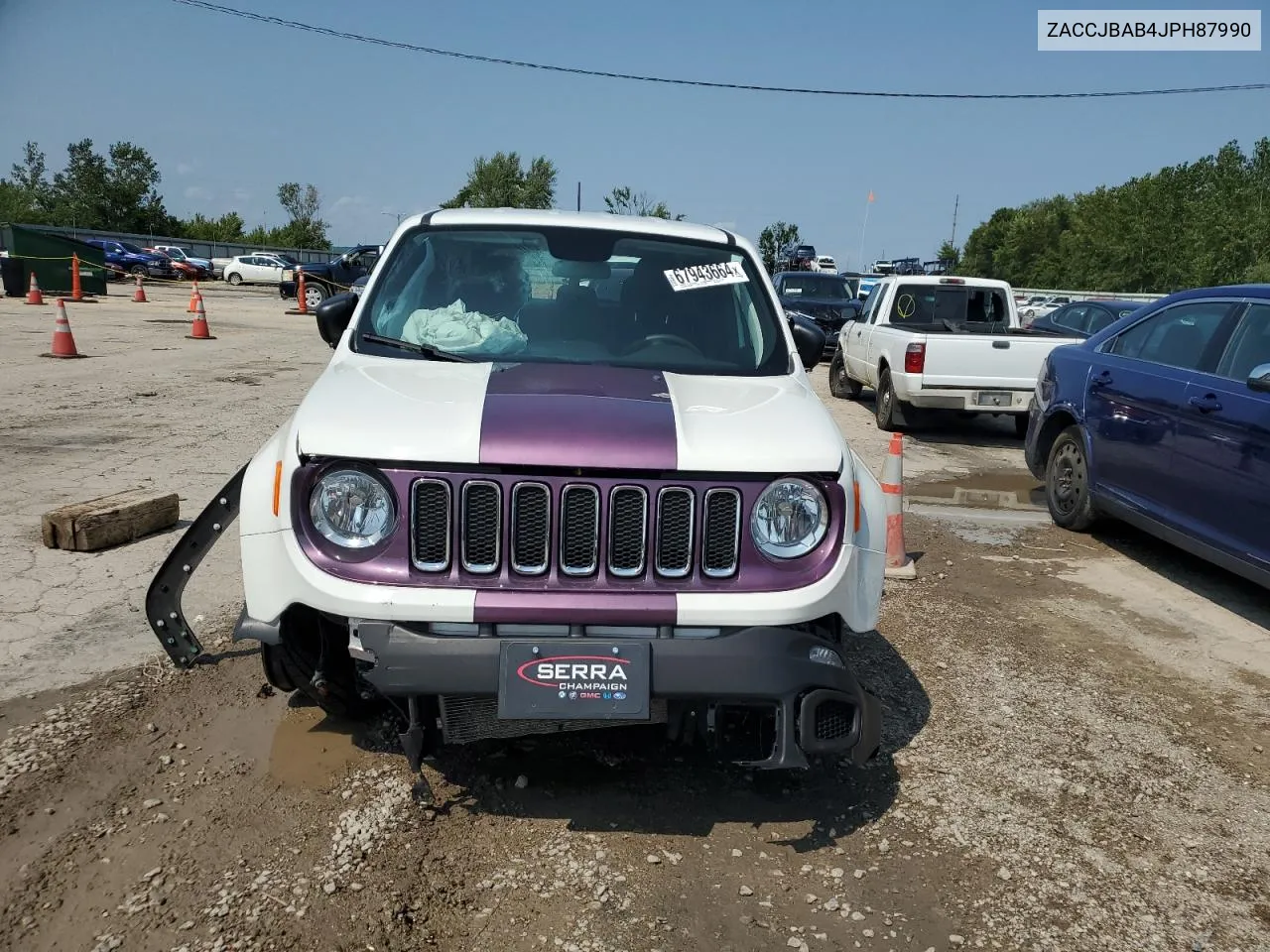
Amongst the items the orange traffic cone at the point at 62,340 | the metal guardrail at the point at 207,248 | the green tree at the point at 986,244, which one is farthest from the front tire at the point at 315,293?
the green tree at the point at 986,244

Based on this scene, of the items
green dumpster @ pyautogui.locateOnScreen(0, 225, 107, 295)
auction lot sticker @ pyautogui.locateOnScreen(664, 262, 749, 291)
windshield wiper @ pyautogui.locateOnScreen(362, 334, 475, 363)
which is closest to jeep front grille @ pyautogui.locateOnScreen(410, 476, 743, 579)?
windshield wiper @ pyautogui.locateOnScreen(362, 334, 475, 363)

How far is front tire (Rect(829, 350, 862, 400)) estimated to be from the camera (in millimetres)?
14234

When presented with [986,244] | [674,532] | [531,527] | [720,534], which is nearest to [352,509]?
[531,527]

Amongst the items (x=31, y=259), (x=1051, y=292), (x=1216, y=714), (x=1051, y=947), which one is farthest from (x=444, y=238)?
(x=1051, y=292)

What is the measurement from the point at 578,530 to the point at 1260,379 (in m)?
3.93

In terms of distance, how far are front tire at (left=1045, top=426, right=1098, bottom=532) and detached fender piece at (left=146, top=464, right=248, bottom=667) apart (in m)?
5.50

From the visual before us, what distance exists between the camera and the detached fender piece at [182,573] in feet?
11.6

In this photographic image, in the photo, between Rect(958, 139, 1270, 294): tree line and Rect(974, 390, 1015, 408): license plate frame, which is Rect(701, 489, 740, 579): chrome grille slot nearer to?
Rect(974, 390, 1015, 408): license plate frame

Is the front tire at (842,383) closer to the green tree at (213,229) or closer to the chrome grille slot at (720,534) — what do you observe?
the chrome grille slot at (720,534)

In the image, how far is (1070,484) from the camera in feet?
23.2

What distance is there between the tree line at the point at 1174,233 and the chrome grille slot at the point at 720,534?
5016 centimetres

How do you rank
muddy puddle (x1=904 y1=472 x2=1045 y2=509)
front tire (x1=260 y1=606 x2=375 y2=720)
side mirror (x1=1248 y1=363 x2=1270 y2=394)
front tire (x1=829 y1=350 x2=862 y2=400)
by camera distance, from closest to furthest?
front tire (x1=260 y1=606 x2=375 y2=720)
side mirror (x1=1248 y1=363 x2=1270 y2=394)
muddy puddle (x1=904 y1=472 x2=1045 y2=509)
front tire (x1=829 y1=350 x2=862 y2=400)

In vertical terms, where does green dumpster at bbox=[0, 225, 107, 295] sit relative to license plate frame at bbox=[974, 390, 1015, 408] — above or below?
above

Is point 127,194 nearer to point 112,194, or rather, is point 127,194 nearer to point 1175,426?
point 112,194
